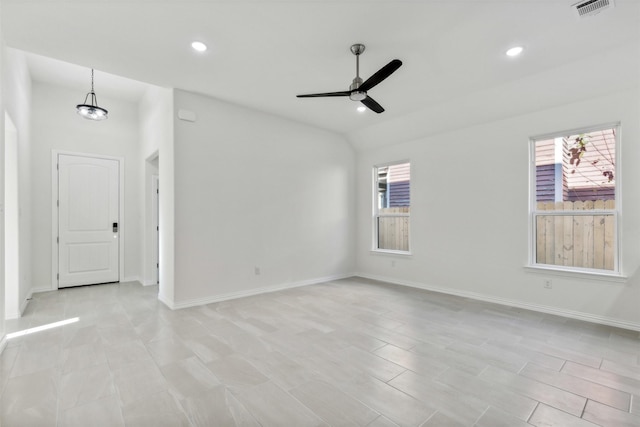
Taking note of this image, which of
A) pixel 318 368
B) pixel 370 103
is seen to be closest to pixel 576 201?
pixel 370 103

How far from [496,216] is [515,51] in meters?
2.20

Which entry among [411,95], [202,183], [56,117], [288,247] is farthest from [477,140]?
[56,117]

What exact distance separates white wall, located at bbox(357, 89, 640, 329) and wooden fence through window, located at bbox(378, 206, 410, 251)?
10.4 inches

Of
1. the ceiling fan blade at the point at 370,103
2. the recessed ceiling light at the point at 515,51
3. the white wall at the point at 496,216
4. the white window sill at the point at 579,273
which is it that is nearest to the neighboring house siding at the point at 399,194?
the white wall at the point at 496,216

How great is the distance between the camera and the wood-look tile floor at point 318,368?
6.14ft

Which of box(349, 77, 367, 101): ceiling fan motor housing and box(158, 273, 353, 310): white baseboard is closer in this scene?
box(349, 77, 367, 101): ceiling fan motor housing

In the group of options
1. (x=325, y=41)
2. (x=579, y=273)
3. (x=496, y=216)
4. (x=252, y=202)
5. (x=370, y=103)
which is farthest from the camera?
(x=252, y=202)

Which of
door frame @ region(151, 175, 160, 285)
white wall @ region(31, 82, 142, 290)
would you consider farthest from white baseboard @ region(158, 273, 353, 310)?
white wall @ region(31, 82, 142, 290)

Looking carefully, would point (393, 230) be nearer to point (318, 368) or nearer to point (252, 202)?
point (252, 202)

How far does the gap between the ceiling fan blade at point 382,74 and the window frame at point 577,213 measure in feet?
8.45

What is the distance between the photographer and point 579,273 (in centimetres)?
362

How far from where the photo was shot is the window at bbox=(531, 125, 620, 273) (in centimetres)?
355

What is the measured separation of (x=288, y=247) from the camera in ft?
17.1

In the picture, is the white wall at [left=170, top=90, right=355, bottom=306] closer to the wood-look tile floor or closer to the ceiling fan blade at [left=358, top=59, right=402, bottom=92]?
the wood-look tile floor
